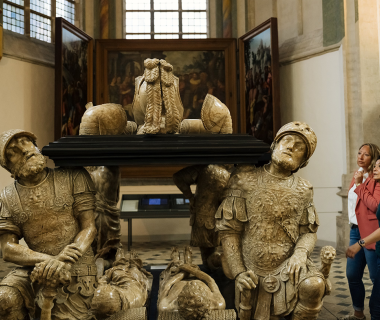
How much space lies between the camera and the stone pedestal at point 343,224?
8680 millimetres

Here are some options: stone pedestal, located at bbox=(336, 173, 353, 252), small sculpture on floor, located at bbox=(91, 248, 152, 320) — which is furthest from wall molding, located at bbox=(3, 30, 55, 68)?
stone pedestal, located at bbox=(336, 173, 353, 252)

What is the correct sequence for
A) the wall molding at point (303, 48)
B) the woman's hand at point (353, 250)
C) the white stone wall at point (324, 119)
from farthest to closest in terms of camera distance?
the wall molding at point (303, 48) → the white stone wall at point (324, 119) → the woman's hand at point (353, 250)

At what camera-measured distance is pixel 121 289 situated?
11.4 ft

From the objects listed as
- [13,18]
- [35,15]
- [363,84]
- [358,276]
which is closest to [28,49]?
[13,18]

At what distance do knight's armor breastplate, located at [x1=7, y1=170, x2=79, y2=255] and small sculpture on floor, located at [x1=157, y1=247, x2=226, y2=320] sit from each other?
860 millimetres

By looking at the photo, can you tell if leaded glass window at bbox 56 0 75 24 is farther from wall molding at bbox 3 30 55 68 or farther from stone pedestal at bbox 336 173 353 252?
stone pedestal at bbox 336 173 353 252

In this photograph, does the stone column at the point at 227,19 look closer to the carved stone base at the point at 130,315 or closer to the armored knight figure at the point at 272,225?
the armored knight figure at the point at 272,225

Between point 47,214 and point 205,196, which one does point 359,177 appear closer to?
point 205,196

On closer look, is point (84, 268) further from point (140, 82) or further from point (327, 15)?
point (327, 15)

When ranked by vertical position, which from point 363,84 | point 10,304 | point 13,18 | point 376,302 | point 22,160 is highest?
point 13,18

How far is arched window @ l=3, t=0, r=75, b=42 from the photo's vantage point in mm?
10133

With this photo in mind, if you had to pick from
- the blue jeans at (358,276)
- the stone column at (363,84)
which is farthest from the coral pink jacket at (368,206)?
the stone column at (363,84)

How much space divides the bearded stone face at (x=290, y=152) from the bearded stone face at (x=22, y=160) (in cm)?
170

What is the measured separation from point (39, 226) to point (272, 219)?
5.52 ft
